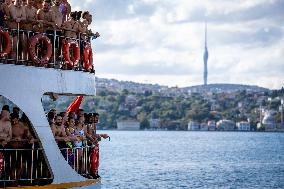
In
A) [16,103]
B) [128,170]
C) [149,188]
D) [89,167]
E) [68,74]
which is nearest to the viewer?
[16,103]

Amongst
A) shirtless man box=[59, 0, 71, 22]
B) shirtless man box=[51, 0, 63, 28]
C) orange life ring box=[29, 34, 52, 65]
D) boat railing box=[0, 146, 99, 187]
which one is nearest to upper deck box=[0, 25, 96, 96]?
orange life ring box=[29, 34, 52, 65]

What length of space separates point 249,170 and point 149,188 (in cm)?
2633

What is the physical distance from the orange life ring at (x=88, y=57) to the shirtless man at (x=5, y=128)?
275 centimetres

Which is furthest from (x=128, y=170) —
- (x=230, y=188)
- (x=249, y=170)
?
(x=230, y=188)

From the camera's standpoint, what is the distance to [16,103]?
15883 millimetres

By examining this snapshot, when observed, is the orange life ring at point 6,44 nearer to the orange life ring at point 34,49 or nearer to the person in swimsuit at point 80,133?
the orange life ring at point 34,49

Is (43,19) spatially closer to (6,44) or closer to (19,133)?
(6,44)

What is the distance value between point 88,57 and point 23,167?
10.5ft

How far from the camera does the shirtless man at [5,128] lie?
15.9m

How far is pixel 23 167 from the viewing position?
53.9 ft

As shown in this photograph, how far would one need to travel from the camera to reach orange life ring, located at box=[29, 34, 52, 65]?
16234 mm

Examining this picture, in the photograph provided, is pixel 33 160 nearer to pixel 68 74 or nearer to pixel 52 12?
pixel 68 74

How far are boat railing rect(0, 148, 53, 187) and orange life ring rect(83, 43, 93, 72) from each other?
101 inches

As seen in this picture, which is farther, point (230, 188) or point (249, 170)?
point (249, 170)
